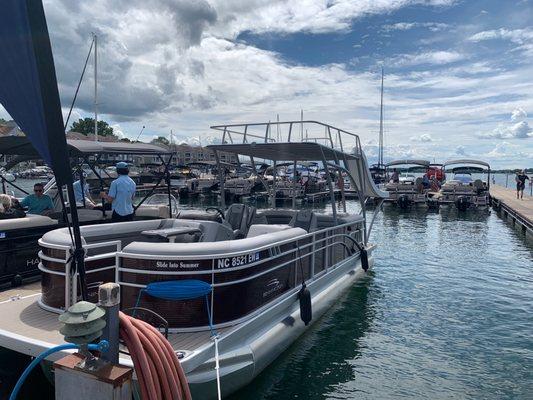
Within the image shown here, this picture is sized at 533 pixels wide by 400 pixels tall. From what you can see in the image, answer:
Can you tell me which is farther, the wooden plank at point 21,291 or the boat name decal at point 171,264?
the wooden plank at point 21,291

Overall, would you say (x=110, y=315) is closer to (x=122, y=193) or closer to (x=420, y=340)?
(x=122, y=193)

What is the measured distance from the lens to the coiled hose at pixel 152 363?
3.06 metres

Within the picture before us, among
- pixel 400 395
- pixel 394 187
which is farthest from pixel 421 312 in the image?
pixel 394 187

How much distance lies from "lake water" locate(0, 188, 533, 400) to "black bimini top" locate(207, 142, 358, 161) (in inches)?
120

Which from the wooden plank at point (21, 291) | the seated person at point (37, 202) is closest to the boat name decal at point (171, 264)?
the wooden plank at point (21, 291)

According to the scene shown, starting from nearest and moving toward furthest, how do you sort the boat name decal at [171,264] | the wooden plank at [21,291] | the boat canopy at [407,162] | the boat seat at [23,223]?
the boat name decal at [171,264], the wooden plank at [21,291], the boat seat at [23,223], the boat canopy at [407,162]

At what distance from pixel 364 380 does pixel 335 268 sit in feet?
9.34

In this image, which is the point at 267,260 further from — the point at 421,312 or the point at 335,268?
the point at 421,312

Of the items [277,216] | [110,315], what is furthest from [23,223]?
[110,315]

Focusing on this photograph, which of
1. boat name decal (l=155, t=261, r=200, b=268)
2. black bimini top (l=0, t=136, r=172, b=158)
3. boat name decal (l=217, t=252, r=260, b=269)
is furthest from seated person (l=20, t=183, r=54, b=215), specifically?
boat name decal (l=217, t=252, r=260, b=269)

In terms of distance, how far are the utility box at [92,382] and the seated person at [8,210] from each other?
615cm

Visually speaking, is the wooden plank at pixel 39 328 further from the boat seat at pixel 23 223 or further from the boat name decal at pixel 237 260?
the boat seat at pixel 23 223

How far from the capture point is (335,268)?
874 centimetres

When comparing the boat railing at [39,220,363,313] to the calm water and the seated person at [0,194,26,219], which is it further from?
the seated person at [0,194,26,219]
